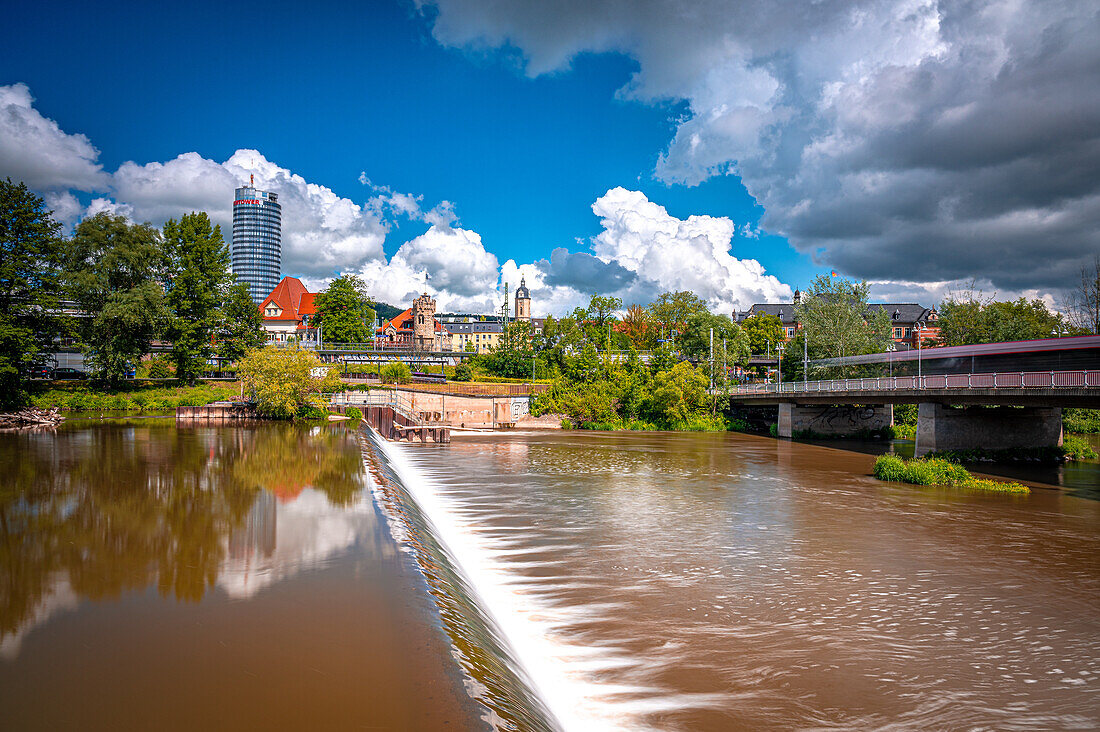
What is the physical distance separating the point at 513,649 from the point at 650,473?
20.9 metres

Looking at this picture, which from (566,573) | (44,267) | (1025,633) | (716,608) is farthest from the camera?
(44,267)

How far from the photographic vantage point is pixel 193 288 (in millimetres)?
54375

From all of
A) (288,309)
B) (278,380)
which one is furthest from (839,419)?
(288,309)

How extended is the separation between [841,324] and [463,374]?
43.4m

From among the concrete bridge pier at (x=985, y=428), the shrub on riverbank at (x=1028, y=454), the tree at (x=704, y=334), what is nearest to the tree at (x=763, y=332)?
the tree at (x=704, y=334)

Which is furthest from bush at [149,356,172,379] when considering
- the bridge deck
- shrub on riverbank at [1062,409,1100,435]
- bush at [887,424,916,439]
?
shrub on riverbank at [1062,409,1100,435]

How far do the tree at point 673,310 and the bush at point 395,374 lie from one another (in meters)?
46.5

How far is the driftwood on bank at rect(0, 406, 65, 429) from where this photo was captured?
35591mm

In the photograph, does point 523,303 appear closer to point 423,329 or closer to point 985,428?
point 423,329

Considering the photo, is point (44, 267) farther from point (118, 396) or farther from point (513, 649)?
point (513, 649)

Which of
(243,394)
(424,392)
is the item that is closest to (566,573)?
(243,394)

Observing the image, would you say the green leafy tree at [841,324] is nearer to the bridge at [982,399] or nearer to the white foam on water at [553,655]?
the bridge at [982,399]

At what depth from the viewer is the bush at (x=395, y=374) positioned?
67.4 metres

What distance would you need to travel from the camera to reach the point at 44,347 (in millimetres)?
44562
